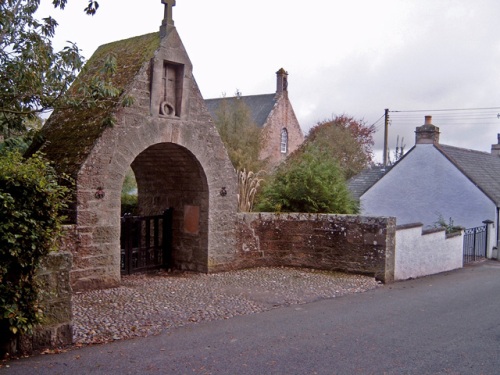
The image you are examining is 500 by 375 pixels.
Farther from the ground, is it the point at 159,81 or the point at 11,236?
the point at 159,81

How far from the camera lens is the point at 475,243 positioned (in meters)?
19.8

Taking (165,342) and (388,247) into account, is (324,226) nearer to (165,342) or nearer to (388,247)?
(388,247)

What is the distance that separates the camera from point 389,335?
7.43 metres

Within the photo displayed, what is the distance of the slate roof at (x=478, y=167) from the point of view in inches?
875

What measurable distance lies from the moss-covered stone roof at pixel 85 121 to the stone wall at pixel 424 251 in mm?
6827

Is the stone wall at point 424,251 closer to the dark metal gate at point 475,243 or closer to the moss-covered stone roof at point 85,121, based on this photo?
the dark metal gate at point 475,243

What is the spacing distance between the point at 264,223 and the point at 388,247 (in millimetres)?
2867

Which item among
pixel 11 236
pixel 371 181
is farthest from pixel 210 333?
pixel 371 181

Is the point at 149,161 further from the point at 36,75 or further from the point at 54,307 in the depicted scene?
the point at 54,307

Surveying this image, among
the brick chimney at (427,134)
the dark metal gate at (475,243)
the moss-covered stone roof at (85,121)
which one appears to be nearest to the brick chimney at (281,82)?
the brick chimney at (427,134)

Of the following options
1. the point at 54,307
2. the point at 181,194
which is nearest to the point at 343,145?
the point at 181,194

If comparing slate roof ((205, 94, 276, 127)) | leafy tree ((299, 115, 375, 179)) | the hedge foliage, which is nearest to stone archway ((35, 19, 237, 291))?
the hedge foliage

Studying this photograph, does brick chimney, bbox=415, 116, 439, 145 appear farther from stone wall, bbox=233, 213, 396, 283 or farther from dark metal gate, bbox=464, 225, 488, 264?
stone wall, bbox=233, 213, 396, 283

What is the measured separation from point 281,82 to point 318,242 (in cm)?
3102
